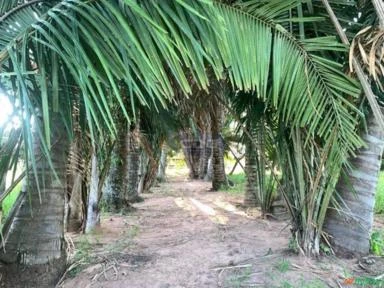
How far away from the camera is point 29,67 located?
5.83ft

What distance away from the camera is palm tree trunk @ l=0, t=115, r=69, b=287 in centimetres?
289

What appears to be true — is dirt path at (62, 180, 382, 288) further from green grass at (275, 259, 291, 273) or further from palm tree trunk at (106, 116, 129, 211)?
palm tree trunk at (106, 116, 129, 211)

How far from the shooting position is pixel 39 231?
2.96 meters

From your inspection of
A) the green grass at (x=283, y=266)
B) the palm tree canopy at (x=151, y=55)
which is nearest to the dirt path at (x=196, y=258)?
the green grass at (x=283, y=266)

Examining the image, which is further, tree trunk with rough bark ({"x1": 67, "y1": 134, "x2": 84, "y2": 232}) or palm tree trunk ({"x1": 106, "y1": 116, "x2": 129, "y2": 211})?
palm tree trunk ({"x1": 106, "y1": 116, "x2": 129, "y2": 211})

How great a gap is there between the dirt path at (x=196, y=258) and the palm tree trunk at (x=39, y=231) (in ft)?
0.71

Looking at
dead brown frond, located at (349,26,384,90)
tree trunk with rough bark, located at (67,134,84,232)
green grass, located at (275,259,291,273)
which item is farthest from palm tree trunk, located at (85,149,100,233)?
dead brown frond, located at (349,26,384,90)

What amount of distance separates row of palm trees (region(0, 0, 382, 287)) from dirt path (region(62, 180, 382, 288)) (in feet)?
1.00

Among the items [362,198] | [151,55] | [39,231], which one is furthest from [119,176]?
[151,55]

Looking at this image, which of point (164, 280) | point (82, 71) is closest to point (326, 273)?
point (164, 280)

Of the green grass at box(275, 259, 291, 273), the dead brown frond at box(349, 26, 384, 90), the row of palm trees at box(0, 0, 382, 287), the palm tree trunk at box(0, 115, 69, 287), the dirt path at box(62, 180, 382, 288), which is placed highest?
the dead brown frond at box(349, 26, 384, 90)

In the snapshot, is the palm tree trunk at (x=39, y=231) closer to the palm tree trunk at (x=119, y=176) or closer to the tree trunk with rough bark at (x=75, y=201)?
the tree trunk with rough bark at (x=75, y=201)

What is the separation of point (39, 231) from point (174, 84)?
5.30 feet

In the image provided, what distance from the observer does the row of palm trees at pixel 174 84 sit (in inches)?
62.8
